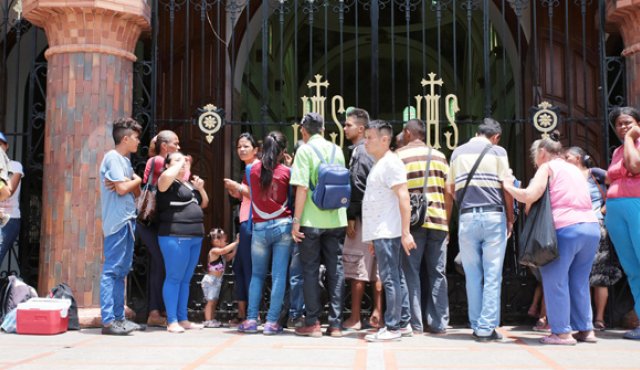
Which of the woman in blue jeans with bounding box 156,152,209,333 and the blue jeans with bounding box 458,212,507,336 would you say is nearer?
the blue jeans with bounding box 458,212,507,336

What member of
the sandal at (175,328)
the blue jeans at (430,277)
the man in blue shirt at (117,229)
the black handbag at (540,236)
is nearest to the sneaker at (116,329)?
the man in blue shirt at (117,229)

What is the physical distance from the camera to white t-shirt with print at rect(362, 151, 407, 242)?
5.41m

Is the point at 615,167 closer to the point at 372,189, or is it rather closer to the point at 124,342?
the point at 372,189

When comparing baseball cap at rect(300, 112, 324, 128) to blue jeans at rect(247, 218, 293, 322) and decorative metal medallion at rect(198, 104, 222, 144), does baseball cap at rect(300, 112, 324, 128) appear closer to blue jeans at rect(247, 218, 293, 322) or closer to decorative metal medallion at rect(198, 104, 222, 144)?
blue jeans at rect(247, 218, 293, 322)

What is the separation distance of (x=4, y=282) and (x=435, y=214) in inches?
149

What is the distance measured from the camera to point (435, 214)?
5.93 m

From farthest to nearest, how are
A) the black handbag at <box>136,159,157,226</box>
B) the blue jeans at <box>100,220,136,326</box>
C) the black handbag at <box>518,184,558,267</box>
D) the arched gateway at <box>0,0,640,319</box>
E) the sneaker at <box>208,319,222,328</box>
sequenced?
the arched gateway at <box>0,0,640,319</box> < the sneaker at <box>208,319,222,328</box> < the black handbag at <box>136,159,157,226</box> < the blue jeans at <box>100,220,136,326</box> < the black handbag at <box>518,184,558,267</box>

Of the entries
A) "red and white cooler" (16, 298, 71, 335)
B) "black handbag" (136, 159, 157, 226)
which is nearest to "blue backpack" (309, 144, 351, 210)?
"black handbag" (136, 159, 157, 226)

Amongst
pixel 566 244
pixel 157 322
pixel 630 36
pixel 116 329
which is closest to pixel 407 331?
pixel 566 244

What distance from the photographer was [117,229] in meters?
5.86

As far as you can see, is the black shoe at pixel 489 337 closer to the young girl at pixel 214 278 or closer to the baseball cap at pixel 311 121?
the baseball cap at pixel 311 121

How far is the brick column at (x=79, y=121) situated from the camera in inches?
259

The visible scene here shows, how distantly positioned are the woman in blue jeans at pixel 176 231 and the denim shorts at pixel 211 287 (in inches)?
18.7

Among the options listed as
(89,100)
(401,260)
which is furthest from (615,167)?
(89,100)
